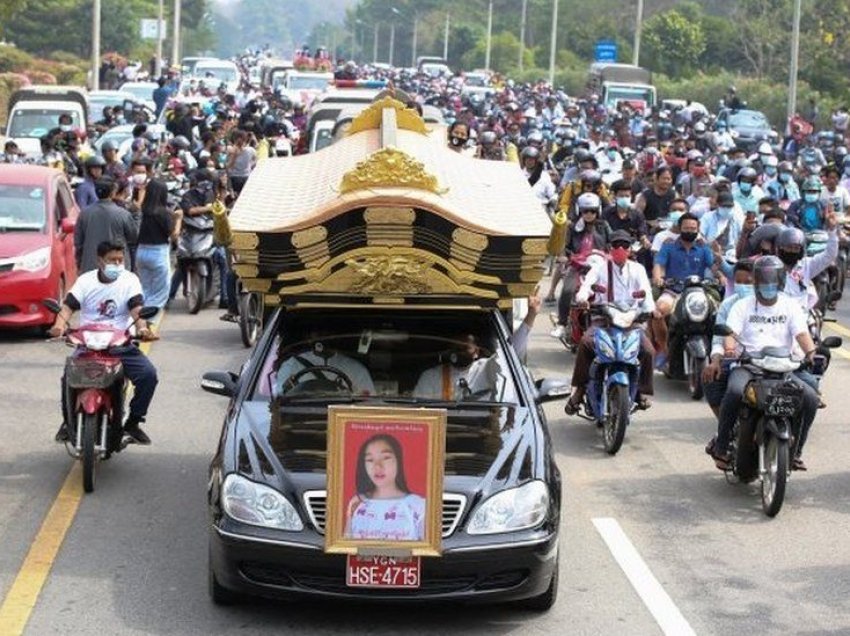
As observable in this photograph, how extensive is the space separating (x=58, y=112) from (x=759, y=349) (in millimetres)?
27323

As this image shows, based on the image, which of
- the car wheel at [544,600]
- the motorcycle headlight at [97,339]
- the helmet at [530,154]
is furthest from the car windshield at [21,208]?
the car wheel at [544,600]

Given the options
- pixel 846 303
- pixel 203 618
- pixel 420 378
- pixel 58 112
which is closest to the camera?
pixel 203 618

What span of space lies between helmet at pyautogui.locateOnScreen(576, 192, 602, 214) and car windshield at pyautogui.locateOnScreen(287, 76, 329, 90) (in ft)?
136

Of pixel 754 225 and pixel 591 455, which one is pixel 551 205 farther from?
pixel 591 455

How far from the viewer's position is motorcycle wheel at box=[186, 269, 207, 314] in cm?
2241

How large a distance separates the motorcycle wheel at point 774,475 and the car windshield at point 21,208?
9384 mm

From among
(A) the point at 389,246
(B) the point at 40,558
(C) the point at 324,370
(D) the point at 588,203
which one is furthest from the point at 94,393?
(D) the point at 588,203

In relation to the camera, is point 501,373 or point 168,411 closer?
point 501,373

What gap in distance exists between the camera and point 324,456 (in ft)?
34.4

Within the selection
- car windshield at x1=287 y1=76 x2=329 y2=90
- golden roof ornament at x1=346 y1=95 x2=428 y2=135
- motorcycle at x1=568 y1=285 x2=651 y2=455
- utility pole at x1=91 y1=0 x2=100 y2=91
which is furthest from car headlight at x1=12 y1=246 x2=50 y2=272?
car windshield at x1=287 y1=76 x2=329 y2=90

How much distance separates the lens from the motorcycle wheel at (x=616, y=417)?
48.7ft

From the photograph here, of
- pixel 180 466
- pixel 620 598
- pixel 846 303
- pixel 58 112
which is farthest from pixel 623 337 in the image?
pixel 58 112

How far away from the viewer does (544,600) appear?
10445mm

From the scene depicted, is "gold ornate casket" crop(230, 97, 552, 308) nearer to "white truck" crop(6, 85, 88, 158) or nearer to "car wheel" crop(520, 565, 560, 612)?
"car wheel" crop(520, 565, 560, 612)
